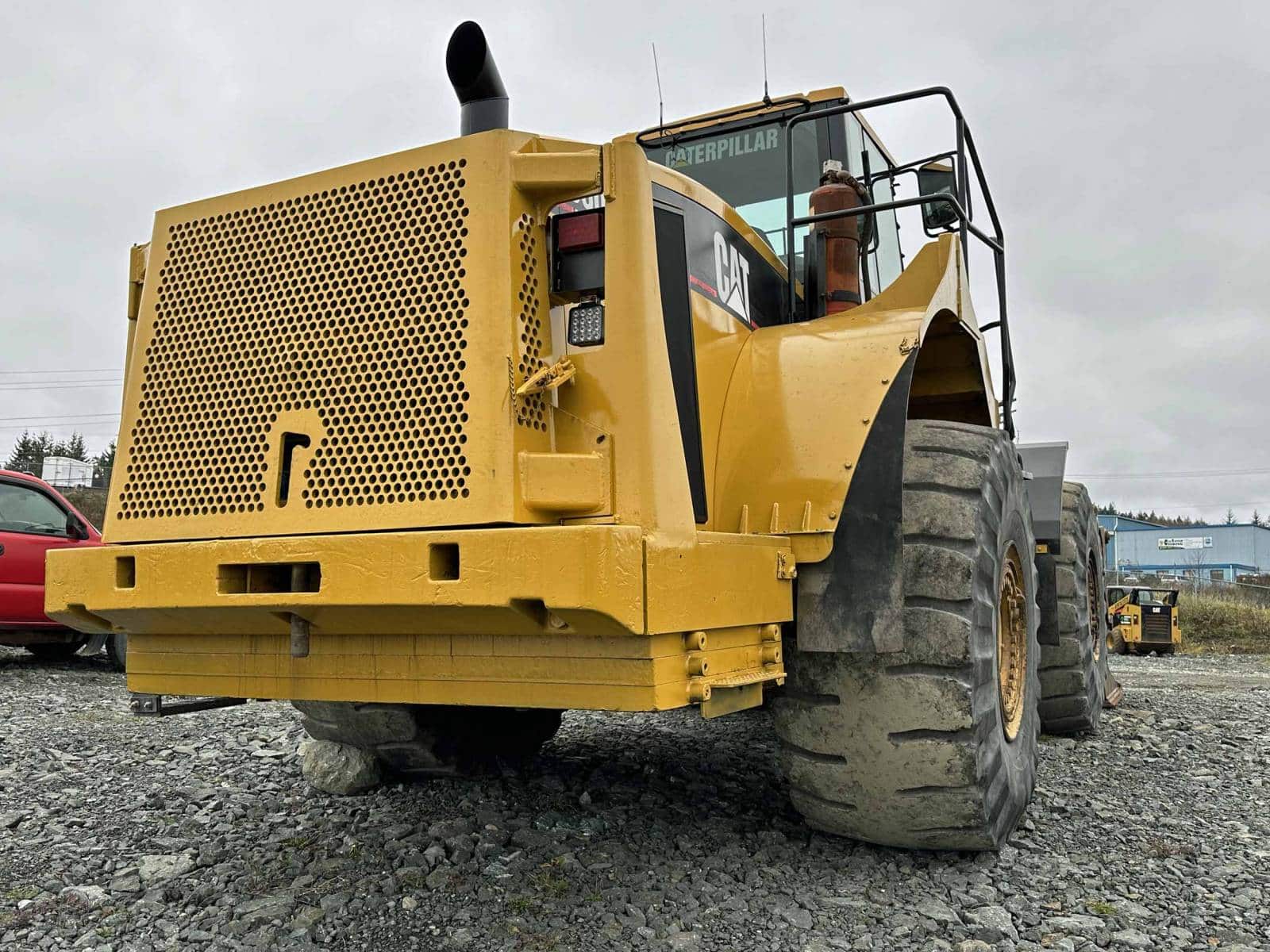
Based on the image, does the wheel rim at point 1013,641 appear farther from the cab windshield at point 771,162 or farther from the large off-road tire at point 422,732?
the large off-road tire at point 422,732

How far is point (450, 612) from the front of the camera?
100.0 inches

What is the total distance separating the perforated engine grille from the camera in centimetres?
269

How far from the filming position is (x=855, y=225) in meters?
4.18

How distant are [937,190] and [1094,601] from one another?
3872mm

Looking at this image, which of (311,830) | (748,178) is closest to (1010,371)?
(748,178)

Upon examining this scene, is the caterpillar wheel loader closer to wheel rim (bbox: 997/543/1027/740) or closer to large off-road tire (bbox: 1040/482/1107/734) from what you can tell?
wheel rim (bbox: 997/543/1027/740)

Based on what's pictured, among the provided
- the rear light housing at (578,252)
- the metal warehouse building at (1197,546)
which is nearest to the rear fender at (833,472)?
the rear light housing at (578,252)

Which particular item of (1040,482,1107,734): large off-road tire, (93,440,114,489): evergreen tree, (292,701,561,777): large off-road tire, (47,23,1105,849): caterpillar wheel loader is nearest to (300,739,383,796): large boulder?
(292,701,561,777): large off-road tire

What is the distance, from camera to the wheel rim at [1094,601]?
6.86 meters

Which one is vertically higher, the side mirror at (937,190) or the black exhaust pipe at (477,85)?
the side mirror at (937,190)

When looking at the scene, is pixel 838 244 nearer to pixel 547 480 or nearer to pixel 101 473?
pixel 547 480

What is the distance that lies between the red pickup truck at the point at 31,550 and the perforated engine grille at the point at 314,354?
6.16 metres

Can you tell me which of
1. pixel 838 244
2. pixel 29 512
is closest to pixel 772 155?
pixel 838 244

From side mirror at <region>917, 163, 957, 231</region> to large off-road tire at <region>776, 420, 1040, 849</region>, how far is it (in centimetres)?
147
